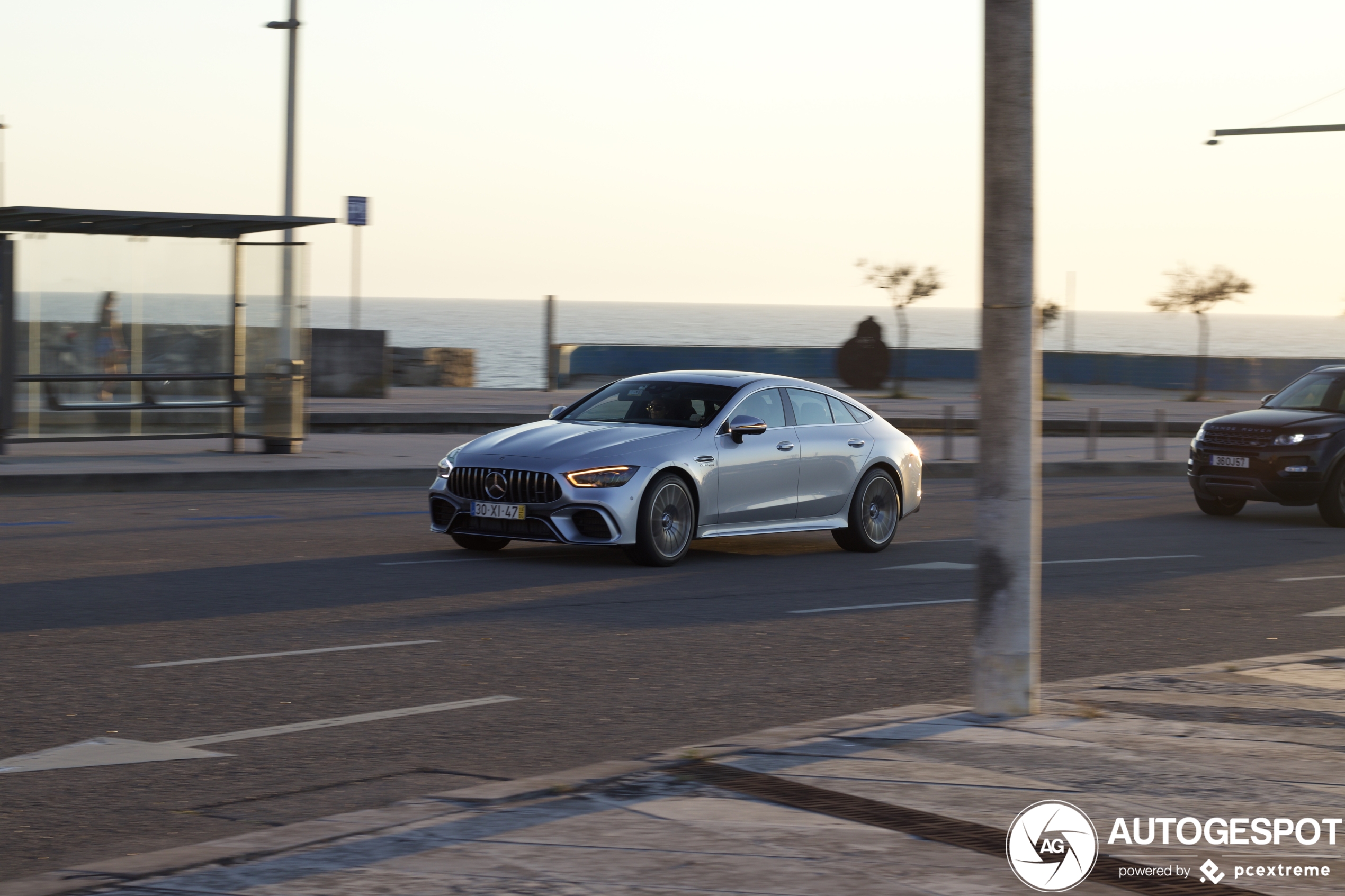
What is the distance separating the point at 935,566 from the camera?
13.4 m

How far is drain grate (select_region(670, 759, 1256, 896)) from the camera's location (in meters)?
4.62

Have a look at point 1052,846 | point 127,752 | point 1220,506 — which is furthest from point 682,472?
point 1220,506

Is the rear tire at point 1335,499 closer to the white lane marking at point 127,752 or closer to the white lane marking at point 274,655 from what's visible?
the white lane marking at point 274,655

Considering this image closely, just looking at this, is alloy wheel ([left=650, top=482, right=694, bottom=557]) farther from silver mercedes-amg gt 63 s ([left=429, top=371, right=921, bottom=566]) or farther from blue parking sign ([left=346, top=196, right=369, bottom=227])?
blue parking sign ([left=346, top=196, right=369, bottom=227])

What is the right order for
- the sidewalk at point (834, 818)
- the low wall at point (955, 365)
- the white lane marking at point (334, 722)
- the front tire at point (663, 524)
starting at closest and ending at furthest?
the sidewalk at point (834, 818)
the white lane marking at point (334, 722)
the front tire at point (663, 524)
the low wall at point (955, 365)

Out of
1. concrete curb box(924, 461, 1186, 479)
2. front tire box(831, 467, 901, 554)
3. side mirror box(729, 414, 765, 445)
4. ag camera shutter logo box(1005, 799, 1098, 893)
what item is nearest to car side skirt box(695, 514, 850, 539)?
front tire box(831, 467, 901, 554)

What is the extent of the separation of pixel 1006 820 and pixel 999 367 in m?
2.07

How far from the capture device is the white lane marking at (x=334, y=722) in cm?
675

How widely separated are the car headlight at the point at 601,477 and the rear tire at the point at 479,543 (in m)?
1.24

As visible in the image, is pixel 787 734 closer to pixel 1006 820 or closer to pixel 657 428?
pixel 1006 820

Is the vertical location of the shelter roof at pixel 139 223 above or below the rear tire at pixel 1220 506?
above

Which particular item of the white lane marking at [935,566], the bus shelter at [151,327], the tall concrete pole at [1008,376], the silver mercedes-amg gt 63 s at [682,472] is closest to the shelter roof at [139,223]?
the bus shelter at [151,327]

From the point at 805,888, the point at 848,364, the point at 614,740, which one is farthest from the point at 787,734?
the point at 848,364

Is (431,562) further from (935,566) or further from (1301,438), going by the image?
(1301,438)
